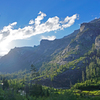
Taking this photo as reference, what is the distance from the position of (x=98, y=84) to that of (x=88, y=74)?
3285 centimetres

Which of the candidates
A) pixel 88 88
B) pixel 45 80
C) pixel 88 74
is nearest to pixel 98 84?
pixel 88 88

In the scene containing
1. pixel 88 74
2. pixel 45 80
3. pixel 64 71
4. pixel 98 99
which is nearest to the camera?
pixel 98 99

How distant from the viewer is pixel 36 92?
8025 centimetres

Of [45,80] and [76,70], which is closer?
[45,80]

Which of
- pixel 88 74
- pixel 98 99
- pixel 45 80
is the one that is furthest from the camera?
pixel 45 80

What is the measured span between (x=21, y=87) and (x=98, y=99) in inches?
3964

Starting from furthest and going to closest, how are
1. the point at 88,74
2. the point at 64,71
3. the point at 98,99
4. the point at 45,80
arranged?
the point at 64,71 → the point at 45,80 → the point at 88,74 → the point at 98,99

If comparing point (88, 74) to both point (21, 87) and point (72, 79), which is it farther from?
point (21, 87)

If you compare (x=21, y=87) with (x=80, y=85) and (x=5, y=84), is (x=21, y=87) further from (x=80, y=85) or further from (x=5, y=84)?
(x=80, y=85)

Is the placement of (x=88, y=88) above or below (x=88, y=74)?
below

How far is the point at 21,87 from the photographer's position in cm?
13812

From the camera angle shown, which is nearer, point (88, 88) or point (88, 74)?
point (88, 88)

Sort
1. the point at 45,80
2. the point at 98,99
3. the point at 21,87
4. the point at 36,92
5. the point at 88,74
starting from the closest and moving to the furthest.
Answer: the point at 98,99, the point at 36,92, the point at 21,87, the point at 88,74, the point at 45,80

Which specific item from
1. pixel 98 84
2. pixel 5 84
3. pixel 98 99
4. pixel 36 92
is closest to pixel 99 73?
pixel 98 84
